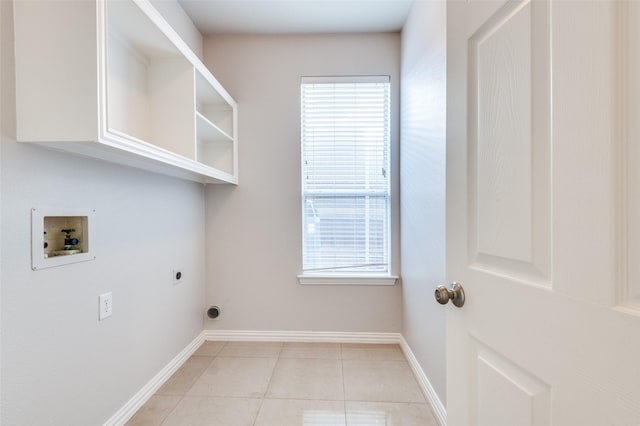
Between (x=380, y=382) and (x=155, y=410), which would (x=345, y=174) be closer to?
(x=380, y=382)

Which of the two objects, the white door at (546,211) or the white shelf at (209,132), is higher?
the white shelf at (209,132)

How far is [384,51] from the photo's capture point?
96.7 inches

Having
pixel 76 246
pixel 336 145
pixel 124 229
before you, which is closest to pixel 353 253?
pixel 336 145

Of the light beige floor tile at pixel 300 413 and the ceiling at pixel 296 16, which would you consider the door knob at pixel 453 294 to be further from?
the ceiling at pixel 296 16

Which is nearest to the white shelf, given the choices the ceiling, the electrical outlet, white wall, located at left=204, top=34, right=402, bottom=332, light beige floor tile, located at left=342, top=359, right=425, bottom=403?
white wall, located at left=204, top=34, right=402, bottom=332

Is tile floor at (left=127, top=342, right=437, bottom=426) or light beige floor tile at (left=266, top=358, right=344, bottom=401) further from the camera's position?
light beige floor tile at (left=266, top=358, right=344, bottom=401)

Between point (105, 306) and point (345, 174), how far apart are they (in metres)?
1.82

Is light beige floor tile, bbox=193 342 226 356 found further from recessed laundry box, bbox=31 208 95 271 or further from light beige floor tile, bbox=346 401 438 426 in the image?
recessed laundry box, bbox=31 208 95 271

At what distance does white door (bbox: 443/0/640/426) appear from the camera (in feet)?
1.42

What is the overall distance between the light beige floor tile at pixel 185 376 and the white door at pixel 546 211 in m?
1.70

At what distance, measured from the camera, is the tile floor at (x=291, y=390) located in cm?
161

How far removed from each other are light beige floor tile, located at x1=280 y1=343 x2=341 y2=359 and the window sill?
0.49 metres

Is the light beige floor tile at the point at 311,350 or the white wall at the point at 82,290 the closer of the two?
the white wall at the point at 82,290

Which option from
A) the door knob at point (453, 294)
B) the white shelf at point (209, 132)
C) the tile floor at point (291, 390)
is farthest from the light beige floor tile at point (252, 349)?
the door knob at point (453, 294)
